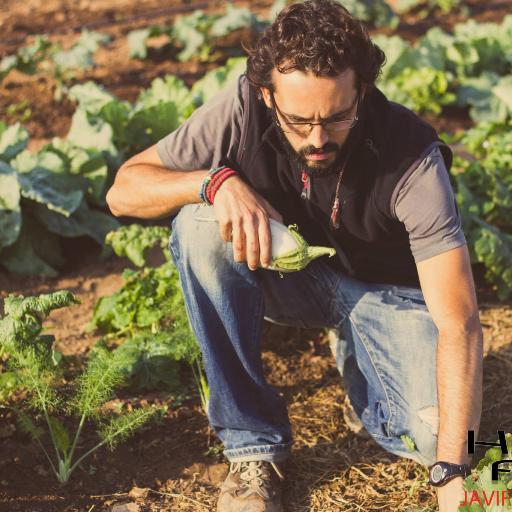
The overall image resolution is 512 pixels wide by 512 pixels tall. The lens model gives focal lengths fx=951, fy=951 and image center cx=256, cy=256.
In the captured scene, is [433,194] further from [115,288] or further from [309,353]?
[115,288]

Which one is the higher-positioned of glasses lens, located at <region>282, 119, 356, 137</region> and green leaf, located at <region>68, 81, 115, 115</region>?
glasses lens, located at <region>282, 119, 356, 137</region>

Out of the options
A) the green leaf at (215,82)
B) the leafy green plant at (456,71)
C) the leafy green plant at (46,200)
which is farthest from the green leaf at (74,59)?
the leafy green plant at (456,71)

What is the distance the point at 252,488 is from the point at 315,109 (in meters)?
1.46

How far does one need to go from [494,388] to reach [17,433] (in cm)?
210

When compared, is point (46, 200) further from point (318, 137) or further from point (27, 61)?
point (27, 61)

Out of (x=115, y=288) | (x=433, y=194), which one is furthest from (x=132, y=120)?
(x=433, y=194)

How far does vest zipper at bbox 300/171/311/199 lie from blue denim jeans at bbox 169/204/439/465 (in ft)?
1.16

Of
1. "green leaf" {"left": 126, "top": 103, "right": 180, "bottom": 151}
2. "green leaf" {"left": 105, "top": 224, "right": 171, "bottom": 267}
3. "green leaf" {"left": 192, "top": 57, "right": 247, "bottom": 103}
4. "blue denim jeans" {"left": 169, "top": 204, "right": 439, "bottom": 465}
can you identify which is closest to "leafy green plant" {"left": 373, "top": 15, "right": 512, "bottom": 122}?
"green leaf" {"left": 192, "top": 57, "right": 247, "bottom": 103}

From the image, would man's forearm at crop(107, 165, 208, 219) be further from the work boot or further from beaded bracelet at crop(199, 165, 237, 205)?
the work boot

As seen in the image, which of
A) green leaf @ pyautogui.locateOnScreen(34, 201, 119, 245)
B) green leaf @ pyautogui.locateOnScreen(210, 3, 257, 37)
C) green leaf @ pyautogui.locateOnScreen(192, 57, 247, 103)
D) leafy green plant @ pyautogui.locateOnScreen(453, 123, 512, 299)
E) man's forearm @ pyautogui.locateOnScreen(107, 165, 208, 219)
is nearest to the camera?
man's forearm @ pyautogui.locateOnScreen(107, 165, 208, 219)

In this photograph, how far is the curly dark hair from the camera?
10.6ft

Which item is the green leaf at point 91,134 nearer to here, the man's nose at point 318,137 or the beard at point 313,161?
the beard at point 313,161

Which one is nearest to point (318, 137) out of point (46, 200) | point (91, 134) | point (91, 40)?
point (46, 200)

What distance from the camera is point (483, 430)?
13.1 ft
